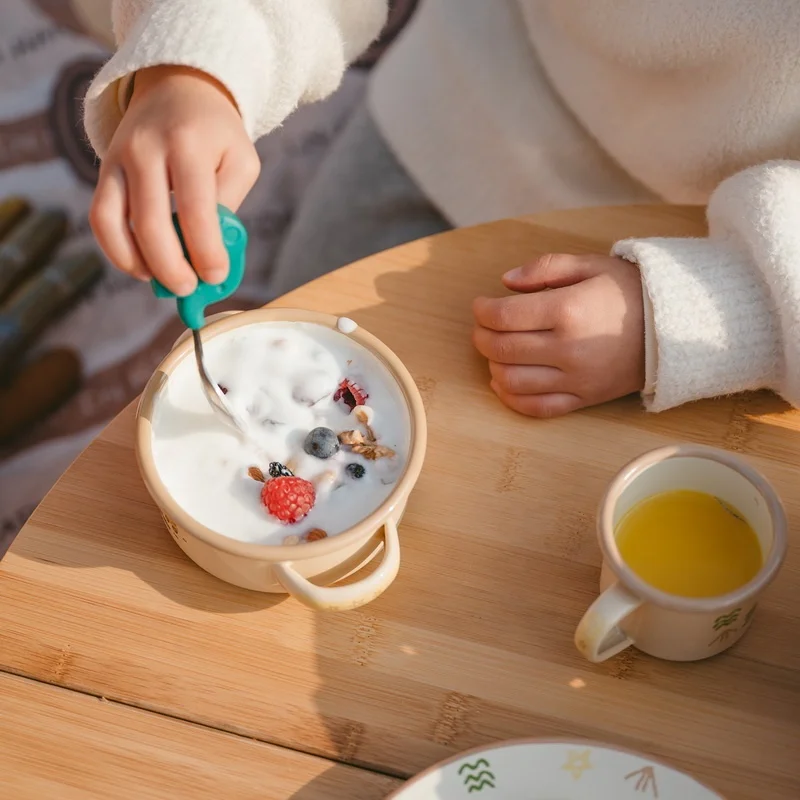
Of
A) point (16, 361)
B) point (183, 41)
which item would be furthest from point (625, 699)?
point (16, 361)

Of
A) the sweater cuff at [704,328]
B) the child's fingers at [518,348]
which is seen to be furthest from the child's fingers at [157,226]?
the sweater cuff at [704,328]

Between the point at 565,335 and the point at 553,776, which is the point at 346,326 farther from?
the point at 553,776

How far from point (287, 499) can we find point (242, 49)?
385mm

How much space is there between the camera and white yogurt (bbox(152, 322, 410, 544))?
0.61 meters

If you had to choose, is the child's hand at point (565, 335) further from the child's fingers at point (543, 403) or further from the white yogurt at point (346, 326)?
the white yogurt at point (346, 326)

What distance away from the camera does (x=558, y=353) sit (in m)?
0.75

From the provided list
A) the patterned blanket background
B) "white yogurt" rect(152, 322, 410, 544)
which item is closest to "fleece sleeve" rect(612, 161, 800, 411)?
"white yogurt" rect(152, 322, 410, 544)

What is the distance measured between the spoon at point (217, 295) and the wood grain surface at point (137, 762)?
20 cm

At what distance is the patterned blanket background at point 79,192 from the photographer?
136cm

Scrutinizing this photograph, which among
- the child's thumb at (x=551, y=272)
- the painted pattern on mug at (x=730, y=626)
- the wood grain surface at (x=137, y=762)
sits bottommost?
the wood grain surface at (x=137, y=762)

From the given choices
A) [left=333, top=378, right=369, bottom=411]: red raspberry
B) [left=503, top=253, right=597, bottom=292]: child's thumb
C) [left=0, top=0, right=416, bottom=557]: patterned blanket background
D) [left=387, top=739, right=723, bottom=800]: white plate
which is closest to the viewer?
[left=387, top=739, right=723, bottom=800]: white plate

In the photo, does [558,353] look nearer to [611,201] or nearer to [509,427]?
[509,427]

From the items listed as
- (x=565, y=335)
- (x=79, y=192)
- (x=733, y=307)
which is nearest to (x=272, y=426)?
(x=565, y=335)

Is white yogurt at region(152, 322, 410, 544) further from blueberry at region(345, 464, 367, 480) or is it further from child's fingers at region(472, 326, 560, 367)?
child's fingers at region(472, 326, 560, 367)
